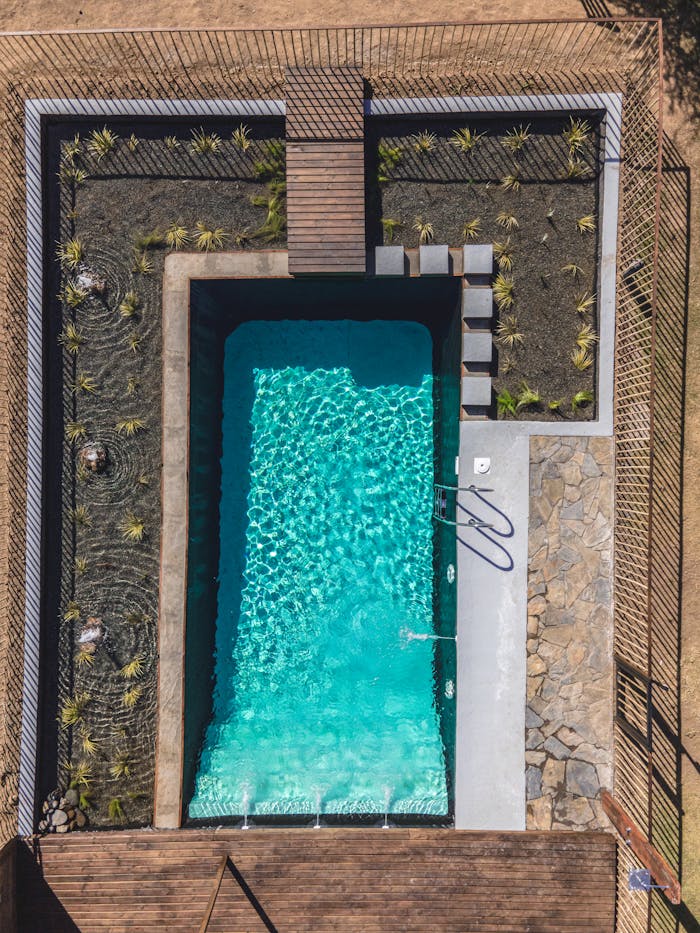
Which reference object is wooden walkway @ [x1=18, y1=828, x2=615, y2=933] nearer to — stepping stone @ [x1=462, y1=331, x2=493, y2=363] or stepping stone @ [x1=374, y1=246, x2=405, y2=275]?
stepping stone @ [x1=462, y1=331, x2=493, y2=363]

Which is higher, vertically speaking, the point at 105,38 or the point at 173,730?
the point at 105,38

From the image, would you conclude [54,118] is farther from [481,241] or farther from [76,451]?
[481,241]

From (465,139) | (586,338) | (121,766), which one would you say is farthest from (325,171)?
(121,766)

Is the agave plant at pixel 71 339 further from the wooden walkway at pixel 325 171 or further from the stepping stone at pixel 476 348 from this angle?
the stepping stone at pixel 476 348

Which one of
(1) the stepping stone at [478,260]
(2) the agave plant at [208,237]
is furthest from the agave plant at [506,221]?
(2) the agave plant at [208,237]

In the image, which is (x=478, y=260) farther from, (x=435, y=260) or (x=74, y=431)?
(x=74, y=431)

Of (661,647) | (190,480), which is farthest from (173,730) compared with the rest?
(661,647)

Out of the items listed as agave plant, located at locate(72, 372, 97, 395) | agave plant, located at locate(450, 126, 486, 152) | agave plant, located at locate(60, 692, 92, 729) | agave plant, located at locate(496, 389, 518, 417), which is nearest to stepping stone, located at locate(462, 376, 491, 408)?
agave plant, located at locate(496, 389, 518, 417)
